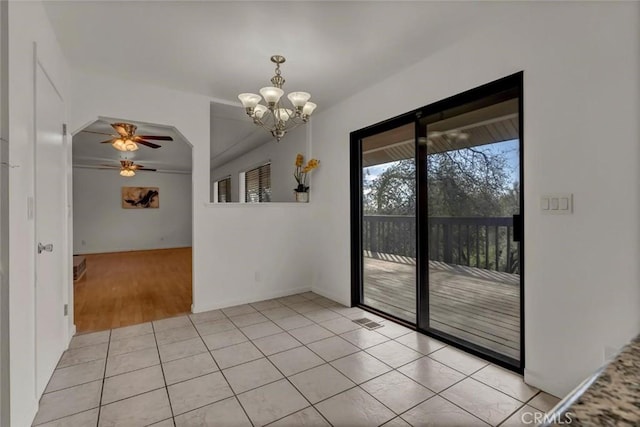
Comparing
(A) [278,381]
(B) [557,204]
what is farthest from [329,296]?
(B) [557,204]

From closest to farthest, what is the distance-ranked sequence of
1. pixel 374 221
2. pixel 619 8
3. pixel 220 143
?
pixel 619 8 < pixel 374 221 < pixel 220 143

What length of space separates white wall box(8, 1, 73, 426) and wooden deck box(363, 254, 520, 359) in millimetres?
2840

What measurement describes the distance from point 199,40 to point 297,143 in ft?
7.76

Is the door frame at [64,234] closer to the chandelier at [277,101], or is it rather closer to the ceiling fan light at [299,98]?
the chandelier at [277,101]

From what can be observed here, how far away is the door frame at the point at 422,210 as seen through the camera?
205 centimetres

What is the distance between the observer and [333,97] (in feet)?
11.5

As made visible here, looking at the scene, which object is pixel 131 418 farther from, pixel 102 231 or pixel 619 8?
pixel 102 231

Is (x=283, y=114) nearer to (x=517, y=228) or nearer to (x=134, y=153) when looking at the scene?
(x=517, y=228)

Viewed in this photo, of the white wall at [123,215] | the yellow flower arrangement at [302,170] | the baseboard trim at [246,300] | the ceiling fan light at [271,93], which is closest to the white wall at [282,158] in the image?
the yellow flower arrangement at [302,170]

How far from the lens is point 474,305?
8.86 feet

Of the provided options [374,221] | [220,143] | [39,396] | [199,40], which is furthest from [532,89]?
[220,143]

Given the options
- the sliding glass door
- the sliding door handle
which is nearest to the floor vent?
the sliding glass door

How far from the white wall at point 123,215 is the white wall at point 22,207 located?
808cm

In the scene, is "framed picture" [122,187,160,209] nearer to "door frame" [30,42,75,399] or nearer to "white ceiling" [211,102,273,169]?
"white ceiling" [211,102,273,169]
